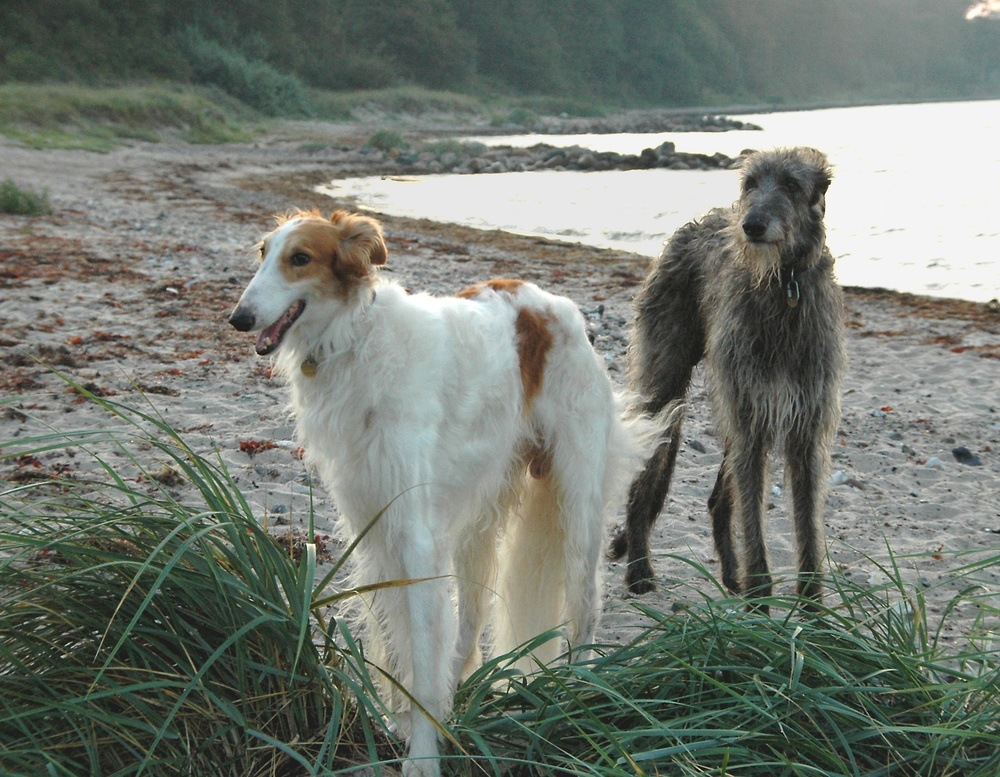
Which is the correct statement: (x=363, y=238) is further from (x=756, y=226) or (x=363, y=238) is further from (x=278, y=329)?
(x=756, y=226)

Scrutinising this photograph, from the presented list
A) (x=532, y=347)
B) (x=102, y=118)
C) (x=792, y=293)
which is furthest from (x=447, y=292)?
(x=102, y=118)

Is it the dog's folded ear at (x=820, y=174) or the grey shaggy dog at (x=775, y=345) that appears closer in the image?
the grey shaggy dog at (x=775, y=345)

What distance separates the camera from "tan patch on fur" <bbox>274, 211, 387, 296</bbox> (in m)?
3.16

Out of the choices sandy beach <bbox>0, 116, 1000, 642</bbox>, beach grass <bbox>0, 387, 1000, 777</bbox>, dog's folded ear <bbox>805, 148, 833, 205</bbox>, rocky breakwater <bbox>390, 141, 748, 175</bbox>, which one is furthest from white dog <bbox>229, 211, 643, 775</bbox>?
rocky breakwater <bbox>390, 141, 748, 175</bbox>

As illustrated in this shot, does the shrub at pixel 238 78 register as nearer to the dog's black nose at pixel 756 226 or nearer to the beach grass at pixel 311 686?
the dog's black nose at pixel 756 226

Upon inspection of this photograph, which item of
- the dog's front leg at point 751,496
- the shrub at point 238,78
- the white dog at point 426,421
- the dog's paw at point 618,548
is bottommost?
the dog's paw at point 618,548

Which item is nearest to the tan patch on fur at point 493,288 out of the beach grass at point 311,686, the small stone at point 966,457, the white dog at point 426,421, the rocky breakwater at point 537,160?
the white dog at point 426,421

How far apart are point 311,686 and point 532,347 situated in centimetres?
154

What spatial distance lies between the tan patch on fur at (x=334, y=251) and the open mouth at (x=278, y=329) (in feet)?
0.32

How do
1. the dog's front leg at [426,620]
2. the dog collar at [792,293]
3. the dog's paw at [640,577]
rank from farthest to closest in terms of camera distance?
the dog's paw at [640,577], the dog collar at [792,293], the dog's front leg at [426,620]

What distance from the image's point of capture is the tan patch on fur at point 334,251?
3.16 m

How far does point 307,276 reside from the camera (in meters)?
3.16

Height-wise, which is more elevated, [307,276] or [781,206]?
[781,206]

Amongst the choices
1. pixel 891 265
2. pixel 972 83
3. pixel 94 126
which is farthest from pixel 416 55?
pixel 972 83
